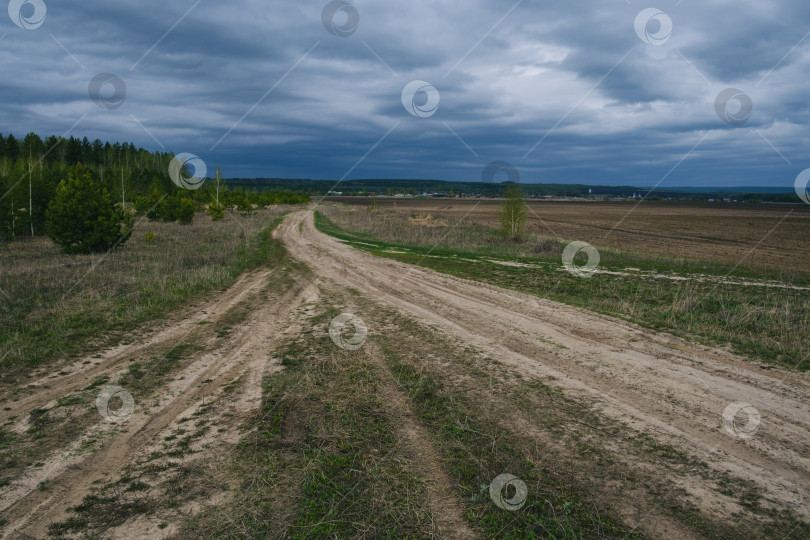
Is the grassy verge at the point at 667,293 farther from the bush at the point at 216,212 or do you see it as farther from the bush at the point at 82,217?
the bush at the point at 216,212

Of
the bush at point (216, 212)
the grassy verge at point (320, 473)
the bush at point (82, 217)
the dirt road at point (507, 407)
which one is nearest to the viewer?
the grassy verge at point (320, 473)

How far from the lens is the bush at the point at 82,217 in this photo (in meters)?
21.3

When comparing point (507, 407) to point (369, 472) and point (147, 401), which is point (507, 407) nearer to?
point (369, 472)

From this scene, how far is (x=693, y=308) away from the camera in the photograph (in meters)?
11.4

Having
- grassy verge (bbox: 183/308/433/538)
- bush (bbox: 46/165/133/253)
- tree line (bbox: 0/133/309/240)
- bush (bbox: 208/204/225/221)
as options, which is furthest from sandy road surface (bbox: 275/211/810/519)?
bush (bbox: 208/204/225/221)

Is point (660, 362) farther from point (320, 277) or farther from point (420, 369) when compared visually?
point (320, 277)

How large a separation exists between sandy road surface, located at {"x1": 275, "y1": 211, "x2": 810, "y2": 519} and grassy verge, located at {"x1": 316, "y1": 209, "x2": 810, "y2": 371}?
3.01 feet

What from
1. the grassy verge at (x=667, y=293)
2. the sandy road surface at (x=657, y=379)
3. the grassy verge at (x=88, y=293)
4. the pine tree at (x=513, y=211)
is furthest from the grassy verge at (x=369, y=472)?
the pine tree at (x=513, y=211)

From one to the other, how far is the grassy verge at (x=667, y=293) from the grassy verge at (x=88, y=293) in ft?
28.7

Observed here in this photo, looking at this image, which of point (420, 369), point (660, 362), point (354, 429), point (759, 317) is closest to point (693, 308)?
point (759, 317)

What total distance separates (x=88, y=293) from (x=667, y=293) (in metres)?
16.8

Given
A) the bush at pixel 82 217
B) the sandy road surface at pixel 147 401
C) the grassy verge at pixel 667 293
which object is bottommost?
the sandy road surface at pixel 147 401

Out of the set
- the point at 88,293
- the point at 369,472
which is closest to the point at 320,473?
the point at 369,472

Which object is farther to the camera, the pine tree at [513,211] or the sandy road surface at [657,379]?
the pine tree at [513,211]
